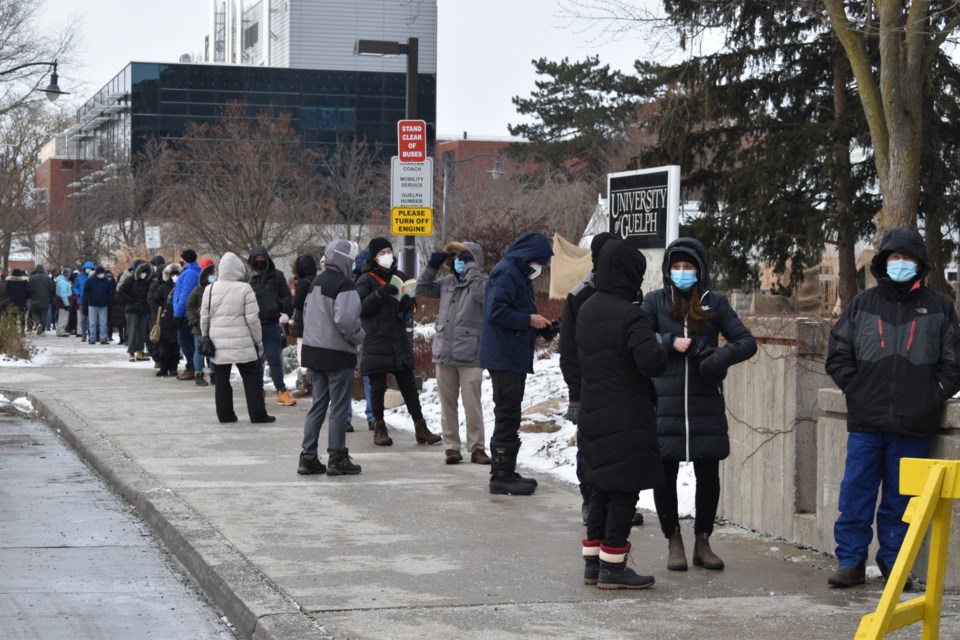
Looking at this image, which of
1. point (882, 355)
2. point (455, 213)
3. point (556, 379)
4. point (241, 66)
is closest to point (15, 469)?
point (556, 379)

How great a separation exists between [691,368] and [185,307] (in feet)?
41.9

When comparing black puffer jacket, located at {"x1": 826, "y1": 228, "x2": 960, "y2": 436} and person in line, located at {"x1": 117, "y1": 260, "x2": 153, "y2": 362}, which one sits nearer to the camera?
black puffer jacket, located at {"x1": 826, "y1": 228, "x2": 960, "y2": 436}

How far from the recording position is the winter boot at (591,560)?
7012 mm

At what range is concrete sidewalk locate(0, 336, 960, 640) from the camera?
6176mm

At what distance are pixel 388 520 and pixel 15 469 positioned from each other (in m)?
4.36

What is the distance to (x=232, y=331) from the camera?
560 inches

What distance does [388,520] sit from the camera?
884 centimetres

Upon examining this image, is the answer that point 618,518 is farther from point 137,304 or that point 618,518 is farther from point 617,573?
point 137,304

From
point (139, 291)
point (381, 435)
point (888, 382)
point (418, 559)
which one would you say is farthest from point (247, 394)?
point (139, 291)

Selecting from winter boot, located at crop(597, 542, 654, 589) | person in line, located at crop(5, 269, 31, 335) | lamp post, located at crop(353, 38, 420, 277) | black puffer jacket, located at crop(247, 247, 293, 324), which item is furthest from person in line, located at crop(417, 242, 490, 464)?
person in line, located at crop(5, 269, 31, 335)

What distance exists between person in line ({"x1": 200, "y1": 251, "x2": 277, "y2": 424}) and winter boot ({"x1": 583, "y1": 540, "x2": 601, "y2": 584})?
771 centimetres

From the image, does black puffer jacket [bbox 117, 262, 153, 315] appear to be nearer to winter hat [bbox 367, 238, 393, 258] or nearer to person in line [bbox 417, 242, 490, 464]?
winter hat [bbox 367, 238, 393, 258]

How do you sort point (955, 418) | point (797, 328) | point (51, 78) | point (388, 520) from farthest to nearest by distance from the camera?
1. point (51, 78)
2. point (388, 520)
3. point (797, 328)
4. point (955, 418)

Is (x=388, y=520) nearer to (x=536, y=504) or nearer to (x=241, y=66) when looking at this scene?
(x=536, y=504)
